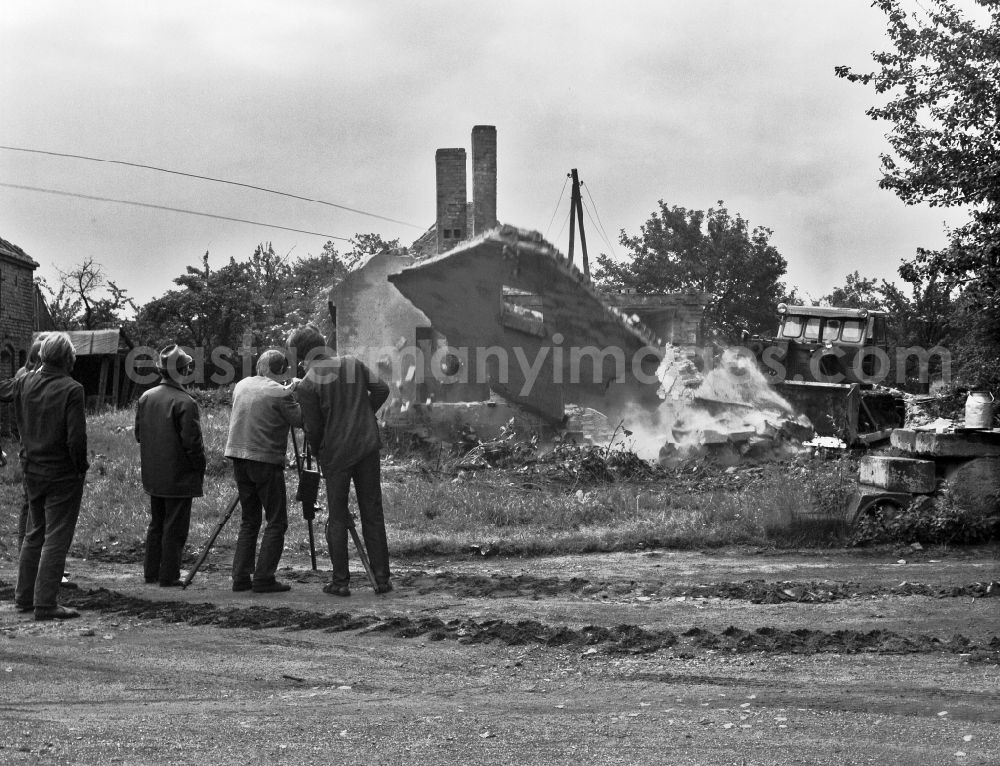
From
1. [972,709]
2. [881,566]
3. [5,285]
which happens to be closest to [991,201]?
[881,566]

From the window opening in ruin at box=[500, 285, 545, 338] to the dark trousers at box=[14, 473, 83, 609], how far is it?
500 inches

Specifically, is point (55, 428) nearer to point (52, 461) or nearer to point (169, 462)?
point (52, 461)

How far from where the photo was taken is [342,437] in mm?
8023

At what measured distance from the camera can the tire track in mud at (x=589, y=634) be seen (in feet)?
19.4

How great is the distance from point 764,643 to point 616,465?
10.0 meters

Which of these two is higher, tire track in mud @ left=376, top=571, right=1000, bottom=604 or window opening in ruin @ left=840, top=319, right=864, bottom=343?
window opening in ruin @ left=840, top=319, right=864, bottom=343

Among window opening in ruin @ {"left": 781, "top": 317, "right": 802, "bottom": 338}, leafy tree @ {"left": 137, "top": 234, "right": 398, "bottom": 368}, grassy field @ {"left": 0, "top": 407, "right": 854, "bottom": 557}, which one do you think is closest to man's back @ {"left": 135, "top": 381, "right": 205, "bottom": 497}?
grassy field @ {"left": 0, "top": 407, "right": 854, "bottom": 557}

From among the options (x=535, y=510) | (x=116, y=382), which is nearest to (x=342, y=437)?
(x=535, y=510)

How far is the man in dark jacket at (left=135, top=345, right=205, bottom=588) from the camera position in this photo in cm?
849

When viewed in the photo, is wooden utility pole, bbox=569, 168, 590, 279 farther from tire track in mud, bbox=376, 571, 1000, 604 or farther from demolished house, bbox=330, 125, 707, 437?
tire track in mud, bbox=376, 571, 1000, 604

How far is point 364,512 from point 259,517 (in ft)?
2.75

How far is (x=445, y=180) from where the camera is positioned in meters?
30.7

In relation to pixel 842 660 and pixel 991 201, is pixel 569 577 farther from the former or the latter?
pixel 991 201

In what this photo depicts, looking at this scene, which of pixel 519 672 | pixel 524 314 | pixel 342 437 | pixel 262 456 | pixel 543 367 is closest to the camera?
pixel 519 672
